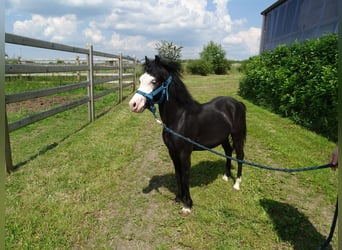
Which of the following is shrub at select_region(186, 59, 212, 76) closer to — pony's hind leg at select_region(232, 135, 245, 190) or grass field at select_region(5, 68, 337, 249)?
grass field at select_region(5, 68, 337, 249)

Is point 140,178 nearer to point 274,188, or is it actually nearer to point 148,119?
point 274,188

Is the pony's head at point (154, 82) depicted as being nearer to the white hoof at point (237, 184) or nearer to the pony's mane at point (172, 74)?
the pony's mane at point (172, 74)

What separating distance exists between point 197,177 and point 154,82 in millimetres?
1901

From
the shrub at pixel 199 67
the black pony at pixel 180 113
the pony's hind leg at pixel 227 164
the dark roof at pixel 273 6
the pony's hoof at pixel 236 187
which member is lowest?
the pony's hoof at pixel 236 187

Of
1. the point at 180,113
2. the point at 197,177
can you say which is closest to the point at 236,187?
the point at 197,177

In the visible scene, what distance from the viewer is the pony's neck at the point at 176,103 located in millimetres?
2852

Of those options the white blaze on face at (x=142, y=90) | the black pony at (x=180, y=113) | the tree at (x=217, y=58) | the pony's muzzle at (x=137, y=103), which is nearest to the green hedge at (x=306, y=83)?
the black pony at (x=180, y=113)

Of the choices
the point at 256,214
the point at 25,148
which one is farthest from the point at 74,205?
the point at 25,148

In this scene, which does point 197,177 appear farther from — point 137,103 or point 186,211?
point 137,103

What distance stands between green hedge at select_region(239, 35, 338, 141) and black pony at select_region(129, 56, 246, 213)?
11.5 ft

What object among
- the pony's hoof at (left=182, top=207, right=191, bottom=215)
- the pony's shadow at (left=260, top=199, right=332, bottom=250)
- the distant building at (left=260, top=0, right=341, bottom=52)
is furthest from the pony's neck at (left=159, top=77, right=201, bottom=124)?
the distant building at (left=260, top=0, right=341, bottom=52)

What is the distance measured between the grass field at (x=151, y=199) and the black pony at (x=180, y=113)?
446mm

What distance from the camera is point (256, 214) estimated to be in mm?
3021

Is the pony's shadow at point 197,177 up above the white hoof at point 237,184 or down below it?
below
